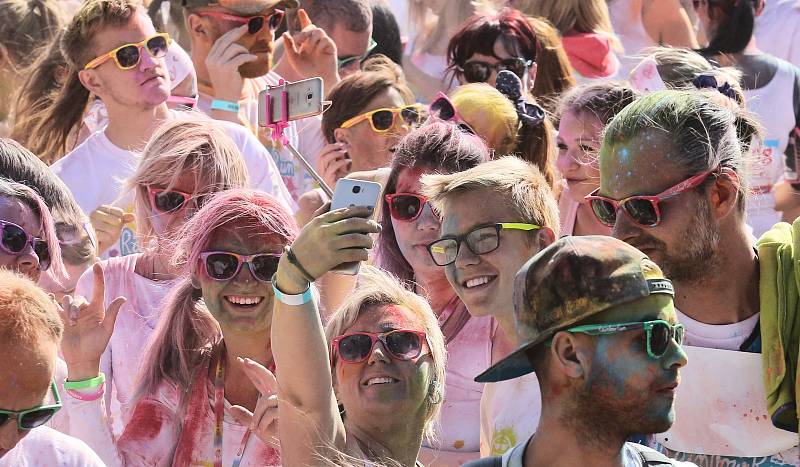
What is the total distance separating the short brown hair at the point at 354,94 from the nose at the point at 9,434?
8.38 ft

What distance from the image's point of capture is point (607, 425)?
3020 millimetres

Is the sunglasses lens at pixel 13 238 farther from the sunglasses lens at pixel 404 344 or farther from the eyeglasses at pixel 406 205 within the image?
the sunglasses lens at pixel 404 344

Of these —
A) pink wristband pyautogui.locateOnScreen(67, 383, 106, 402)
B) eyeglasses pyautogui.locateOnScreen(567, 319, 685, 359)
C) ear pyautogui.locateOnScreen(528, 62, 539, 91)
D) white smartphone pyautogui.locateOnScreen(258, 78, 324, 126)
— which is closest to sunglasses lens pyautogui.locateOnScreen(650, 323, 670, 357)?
eyeglasses pyautogui.locateOnScreen(567, 319, 685, 359)

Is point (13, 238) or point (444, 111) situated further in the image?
point (444, 111)

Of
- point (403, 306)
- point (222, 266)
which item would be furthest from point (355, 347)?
point (222, 266)

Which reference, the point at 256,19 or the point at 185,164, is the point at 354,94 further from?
the point at 185,164

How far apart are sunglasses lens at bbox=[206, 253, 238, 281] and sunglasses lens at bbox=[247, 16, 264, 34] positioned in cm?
226

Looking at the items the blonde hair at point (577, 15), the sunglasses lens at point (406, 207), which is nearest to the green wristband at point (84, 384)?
the sunglasses lens at point (406, 207)

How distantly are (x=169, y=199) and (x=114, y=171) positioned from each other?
95 cm

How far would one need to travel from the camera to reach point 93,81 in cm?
609

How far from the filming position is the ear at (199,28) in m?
6.52

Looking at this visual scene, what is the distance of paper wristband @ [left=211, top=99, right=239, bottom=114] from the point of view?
21.3 ft

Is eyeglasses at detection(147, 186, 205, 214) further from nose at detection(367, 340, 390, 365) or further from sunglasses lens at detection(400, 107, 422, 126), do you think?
nose at detection(367, 340, 390, 365)

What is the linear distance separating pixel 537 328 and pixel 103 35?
3.42 metres
